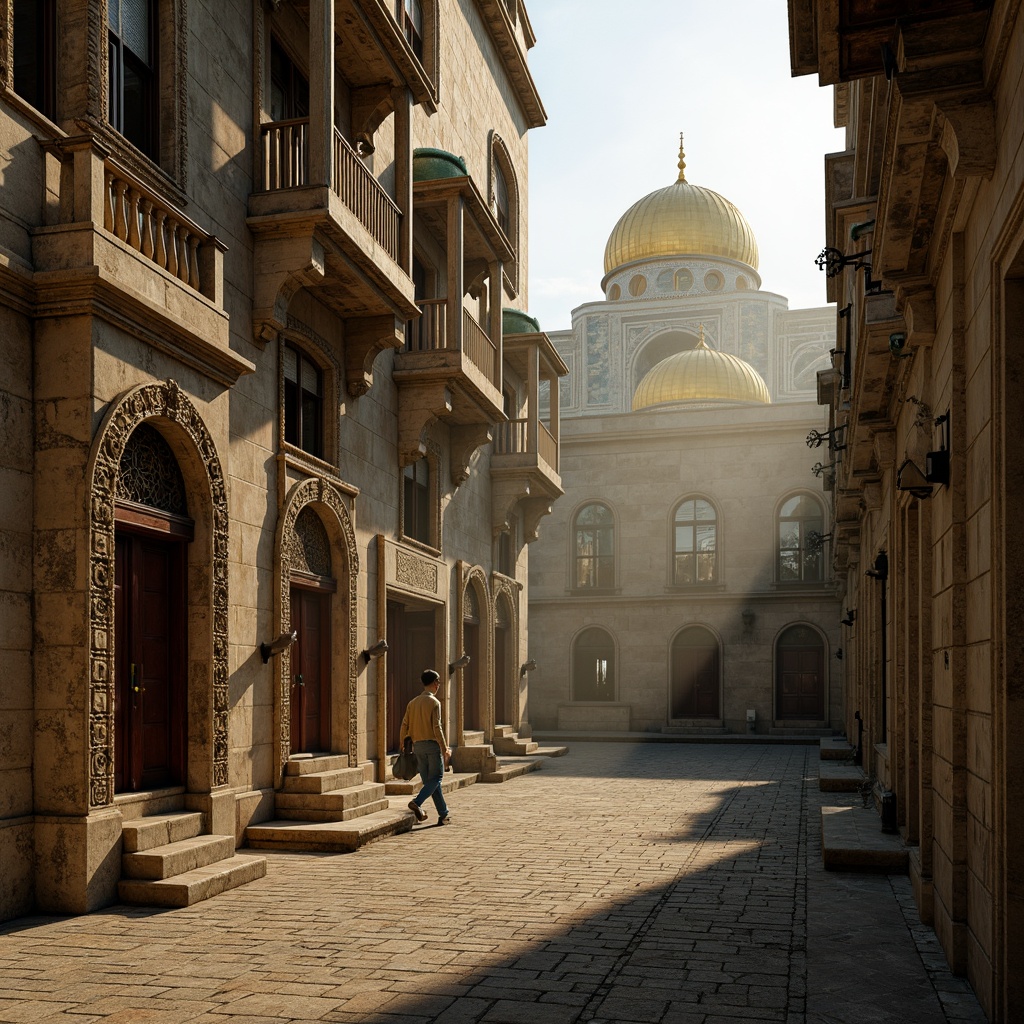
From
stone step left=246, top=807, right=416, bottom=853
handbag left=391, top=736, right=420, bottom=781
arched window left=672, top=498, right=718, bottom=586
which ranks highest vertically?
arched window left=672, top=498, right=718, bottom=586

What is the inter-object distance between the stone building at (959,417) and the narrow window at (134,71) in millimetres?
5762

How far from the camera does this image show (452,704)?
19422 mm

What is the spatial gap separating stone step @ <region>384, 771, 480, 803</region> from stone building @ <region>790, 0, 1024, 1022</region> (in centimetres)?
719

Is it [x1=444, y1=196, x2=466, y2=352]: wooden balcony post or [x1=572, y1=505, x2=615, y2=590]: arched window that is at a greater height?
[x1=444, y1=196, x2=466, y2=352]: wooden balcony post

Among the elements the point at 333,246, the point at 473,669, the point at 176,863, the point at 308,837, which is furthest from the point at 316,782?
the point at 473,669

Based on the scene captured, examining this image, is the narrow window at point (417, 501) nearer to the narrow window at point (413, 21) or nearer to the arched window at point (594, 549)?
the narrow window at point (413, 21)

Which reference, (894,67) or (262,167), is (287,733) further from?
(894,67)

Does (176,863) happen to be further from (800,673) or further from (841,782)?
(800,673)

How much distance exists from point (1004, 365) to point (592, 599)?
90.2 ft

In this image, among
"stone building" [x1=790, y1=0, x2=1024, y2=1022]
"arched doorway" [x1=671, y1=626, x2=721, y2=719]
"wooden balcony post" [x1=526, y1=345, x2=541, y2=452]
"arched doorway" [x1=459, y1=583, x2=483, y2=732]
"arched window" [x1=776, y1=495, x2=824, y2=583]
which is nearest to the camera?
"stone building" [x1=790, y1=0, x2=1024, y2=1022]

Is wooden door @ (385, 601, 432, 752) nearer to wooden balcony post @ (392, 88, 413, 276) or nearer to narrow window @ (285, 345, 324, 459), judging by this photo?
narrow window @ (285, 345, 324, 459)

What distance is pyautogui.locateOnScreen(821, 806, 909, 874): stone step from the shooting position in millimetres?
9695

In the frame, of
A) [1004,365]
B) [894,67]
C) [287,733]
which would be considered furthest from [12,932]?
[894,67]

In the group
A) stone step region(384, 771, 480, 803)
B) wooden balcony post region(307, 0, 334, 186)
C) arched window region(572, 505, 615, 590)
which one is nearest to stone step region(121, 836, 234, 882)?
stone step region(384, 771, 480, 803)
